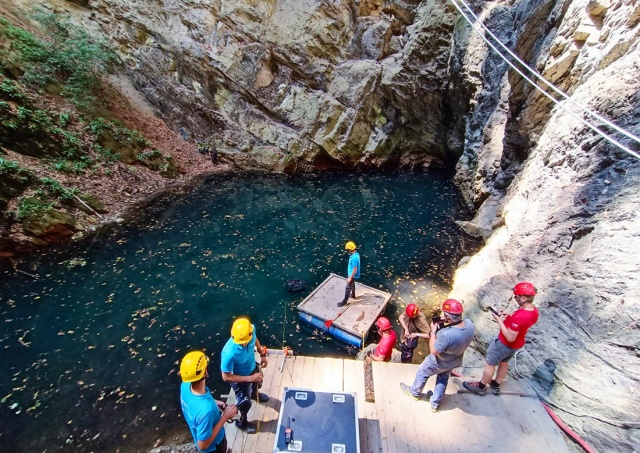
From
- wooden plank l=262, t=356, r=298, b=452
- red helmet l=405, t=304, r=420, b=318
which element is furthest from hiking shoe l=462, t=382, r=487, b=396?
wooden plank l=262, t=356, r=298, b=452

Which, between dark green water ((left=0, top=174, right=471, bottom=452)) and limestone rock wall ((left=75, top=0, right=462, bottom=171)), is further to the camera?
limestone rock wall ((left=75, top=0, right=462, bottom=171))

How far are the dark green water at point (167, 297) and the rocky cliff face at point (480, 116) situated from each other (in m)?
3.33

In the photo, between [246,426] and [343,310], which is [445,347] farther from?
[343,310]

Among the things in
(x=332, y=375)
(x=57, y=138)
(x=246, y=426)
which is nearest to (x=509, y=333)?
(x=332, y=375)

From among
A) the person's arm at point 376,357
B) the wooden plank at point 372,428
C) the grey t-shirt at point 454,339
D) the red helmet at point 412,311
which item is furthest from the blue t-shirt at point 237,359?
the red helmet at point 412,311

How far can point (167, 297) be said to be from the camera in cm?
880

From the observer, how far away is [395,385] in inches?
196

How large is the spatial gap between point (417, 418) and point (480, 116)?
18.0 metres

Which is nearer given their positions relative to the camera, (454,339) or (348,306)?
(454,339)

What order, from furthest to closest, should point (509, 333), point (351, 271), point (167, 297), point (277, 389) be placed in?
point (167, 297) → point (351, 271) → point (277, 389) → point (509, 333)

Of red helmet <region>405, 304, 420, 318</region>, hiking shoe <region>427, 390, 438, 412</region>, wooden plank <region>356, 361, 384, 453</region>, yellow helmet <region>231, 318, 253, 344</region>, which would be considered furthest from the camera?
red helmet <region>405, 304, 420, 318</region>

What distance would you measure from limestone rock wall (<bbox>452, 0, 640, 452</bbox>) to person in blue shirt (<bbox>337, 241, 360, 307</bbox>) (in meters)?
2.99

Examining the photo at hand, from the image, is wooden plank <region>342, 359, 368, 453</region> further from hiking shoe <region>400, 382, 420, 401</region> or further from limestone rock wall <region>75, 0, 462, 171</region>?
limestone rock wall <region>75, 0, 462, 171</region>

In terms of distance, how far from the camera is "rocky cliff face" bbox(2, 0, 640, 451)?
15.4 ft
